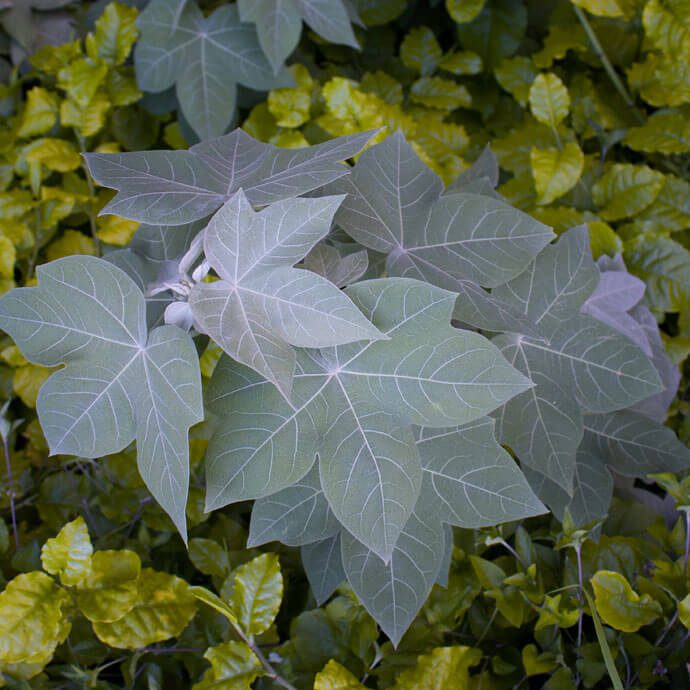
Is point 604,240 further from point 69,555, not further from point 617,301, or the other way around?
point 69,555

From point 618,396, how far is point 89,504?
29.2 inches

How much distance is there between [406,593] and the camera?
0.69 m

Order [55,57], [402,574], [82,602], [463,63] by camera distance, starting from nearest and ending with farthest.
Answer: [402,574] → [82,602] → [55,57] → [463,63]

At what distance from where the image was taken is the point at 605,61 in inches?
54.4

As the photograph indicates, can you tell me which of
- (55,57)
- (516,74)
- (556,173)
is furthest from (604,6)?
(55,57)

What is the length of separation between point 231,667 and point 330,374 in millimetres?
347

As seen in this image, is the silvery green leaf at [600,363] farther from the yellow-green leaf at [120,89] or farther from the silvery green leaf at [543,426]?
the yellow-green leaf at [120,89]

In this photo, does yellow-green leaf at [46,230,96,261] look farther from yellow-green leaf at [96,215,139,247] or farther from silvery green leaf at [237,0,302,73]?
silvery green leaf at [237,0,302,73]

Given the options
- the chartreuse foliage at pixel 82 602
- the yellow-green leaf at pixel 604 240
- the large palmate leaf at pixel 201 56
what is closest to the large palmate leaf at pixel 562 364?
the yellow-green leaf at pixel 604 240

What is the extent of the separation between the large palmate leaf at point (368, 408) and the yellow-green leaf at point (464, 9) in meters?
0.99

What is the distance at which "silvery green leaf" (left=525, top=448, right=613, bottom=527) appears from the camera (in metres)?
0.86

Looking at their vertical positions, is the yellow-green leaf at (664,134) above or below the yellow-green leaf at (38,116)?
above

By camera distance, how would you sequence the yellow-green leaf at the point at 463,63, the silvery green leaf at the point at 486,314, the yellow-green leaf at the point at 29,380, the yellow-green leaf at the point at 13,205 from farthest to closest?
the yellow-green leaf at the point at 463,63, the yellow-green leaf at the point at 13,205, the yellow-green leaf at the point at 29,380, the silvery green leaf at the point at 486,314

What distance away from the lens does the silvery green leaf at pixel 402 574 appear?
0.68m
